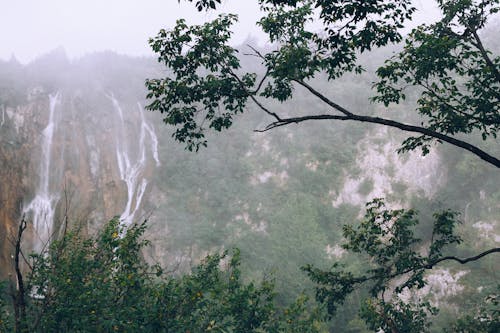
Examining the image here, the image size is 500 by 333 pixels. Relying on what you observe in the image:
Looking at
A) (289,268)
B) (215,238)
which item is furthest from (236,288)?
(215,238)

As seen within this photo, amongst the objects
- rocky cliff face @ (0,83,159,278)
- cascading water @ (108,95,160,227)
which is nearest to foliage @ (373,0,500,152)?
rocky cliff face @ (0,83,159,278)

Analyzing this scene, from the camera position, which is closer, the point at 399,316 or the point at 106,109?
the point at 399,316

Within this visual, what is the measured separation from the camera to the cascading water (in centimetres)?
3241

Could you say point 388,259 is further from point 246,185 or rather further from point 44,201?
point 44,201

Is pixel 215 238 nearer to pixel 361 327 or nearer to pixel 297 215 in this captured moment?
pixel 297 215

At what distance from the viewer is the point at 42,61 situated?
153ft

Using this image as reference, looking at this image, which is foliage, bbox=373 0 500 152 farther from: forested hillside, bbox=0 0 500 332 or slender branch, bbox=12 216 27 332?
forested hillside, bbox=0 0 500 332

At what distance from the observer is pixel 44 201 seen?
95.6 ft

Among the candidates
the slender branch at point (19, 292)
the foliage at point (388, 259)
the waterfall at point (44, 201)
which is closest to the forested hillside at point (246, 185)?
the waterfall at point (44, 201)

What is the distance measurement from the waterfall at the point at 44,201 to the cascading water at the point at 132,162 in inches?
205

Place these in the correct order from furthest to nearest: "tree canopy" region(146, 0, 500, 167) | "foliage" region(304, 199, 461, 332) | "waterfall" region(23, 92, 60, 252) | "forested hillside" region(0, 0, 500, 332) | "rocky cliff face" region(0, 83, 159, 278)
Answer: "rocky cliff face" region(0, 83, 159, 278)
"waterfall" region(23, 92, 60, 252)
"forested hillside" region(0, 0, 500, 332)
"foliage" region(304, 199, 461, 332)
"tree canopy" region(146, 0, 500, 167)

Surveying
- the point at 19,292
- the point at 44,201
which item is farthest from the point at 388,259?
the point at 44,201

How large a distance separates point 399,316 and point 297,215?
20947mm

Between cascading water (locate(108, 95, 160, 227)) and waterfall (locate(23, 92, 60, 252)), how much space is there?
520cm
